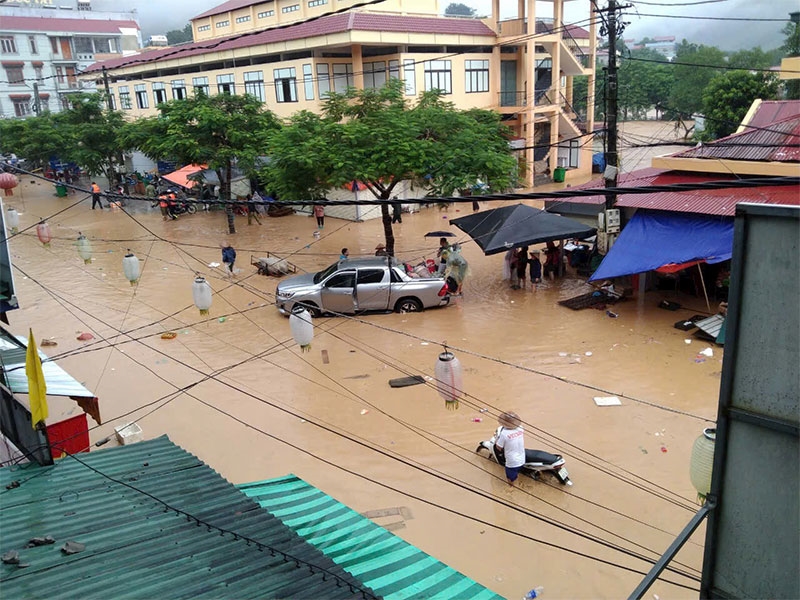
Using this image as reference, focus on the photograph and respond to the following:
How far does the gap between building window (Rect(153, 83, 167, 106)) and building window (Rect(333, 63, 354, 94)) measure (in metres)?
17.8

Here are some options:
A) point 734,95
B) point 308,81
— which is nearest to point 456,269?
point 308,81

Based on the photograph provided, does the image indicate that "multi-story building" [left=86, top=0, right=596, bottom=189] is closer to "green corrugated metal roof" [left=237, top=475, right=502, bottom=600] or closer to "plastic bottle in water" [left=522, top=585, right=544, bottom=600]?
"plastic bottle in water" [left=522, top=585, right=544, bottom=600]

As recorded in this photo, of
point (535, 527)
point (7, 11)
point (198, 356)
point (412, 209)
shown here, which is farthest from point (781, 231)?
point (7, 11)

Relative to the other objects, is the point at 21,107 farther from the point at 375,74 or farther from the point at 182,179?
the point at 375,74

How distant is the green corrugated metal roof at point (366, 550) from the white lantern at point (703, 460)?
2070 millimetres

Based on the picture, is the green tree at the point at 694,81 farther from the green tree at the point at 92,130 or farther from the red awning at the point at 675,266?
the red awning at the point at 675,266

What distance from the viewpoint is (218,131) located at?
25625mm

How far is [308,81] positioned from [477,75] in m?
8.60

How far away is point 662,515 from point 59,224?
3050 centimetres

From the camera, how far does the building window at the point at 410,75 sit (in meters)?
29.1

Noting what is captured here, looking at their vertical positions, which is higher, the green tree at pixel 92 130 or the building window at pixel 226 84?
the building window at pixel 226 84

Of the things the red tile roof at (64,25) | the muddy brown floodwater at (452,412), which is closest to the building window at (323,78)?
the muddy brown floodwater at (452,412)

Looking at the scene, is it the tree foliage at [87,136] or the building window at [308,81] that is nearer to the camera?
the building window at [308,81]

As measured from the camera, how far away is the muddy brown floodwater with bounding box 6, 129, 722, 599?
7438 mm
